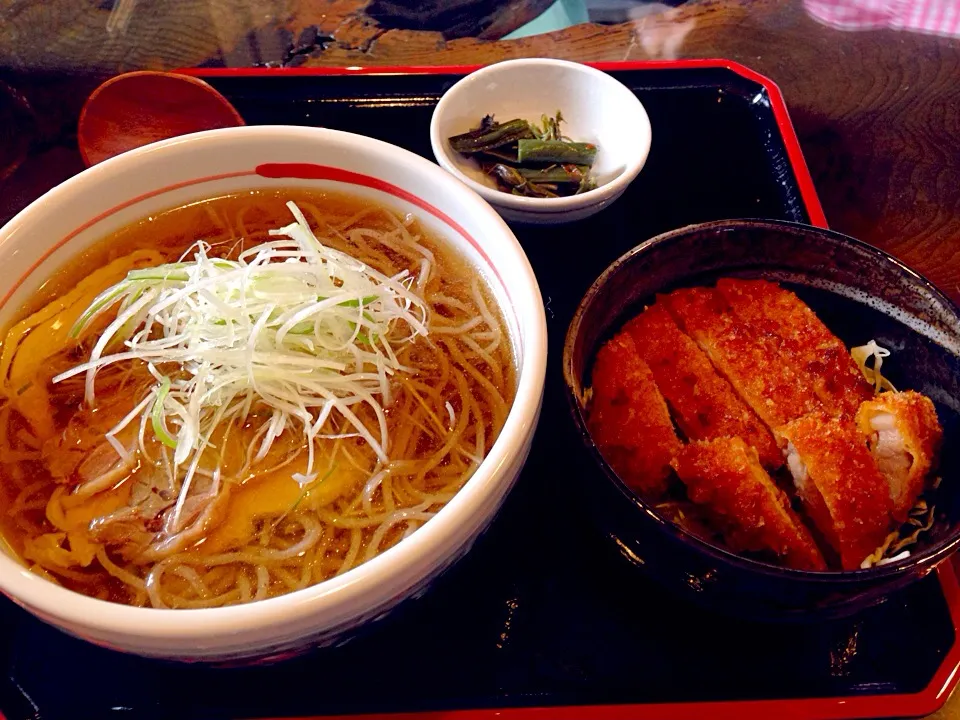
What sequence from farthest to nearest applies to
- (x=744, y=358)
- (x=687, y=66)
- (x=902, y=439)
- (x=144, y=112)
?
(x=687, y=66), (x=144, y=112), (x=744, y=358), (x=902, y=439)

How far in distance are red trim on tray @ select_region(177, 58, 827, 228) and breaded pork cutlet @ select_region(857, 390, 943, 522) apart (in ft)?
1.74

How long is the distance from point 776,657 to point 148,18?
2478 millimetres

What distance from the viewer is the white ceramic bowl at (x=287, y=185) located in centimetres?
73

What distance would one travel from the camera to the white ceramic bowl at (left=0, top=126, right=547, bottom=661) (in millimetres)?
733

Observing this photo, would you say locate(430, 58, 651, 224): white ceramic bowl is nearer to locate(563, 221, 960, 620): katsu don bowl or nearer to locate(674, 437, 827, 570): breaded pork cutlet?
locate(563, 221, 960, 620): katsu don bowl

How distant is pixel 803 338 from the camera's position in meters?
1.26

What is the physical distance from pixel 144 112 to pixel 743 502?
147cm

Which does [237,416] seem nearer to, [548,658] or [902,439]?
[548,658]

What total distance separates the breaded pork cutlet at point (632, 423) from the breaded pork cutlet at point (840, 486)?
0.20 meters

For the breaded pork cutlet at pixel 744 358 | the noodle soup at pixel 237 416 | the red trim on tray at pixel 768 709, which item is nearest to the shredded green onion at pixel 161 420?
the noodle soup at pixel 237 416

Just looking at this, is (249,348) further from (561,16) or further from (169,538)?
(561,16)

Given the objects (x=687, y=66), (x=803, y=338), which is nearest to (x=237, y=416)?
(x=803, y=338)

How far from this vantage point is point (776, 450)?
3.74 feet

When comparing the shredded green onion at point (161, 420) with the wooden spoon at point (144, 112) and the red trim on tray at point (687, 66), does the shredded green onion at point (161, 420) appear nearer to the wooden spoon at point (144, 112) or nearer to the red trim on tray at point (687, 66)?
the wooden spoon at point (144, 112)
